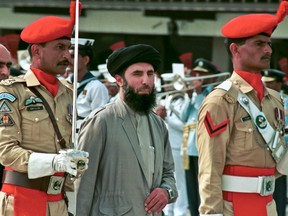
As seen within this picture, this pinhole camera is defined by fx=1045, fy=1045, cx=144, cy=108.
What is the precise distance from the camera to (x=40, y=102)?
7164mm

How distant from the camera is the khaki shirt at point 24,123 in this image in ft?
22.7

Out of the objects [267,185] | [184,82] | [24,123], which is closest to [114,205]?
[24,123]

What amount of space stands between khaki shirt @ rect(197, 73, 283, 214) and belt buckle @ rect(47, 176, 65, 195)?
0.99 meters

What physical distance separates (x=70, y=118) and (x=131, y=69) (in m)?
0.74

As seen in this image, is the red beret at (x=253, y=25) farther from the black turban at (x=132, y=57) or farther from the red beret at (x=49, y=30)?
the red beret at (x=49, y=30)

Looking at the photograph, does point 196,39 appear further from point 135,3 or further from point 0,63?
point 0,63

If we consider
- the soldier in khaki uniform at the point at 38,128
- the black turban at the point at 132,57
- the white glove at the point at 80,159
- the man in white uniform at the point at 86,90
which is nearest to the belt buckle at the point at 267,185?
the black turban at the point at 132,57

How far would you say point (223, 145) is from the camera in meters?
6.84

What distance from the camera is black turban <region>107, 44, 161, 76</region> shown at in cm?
680

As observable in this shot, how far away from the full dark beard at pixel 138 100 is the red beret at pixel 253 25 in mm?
803

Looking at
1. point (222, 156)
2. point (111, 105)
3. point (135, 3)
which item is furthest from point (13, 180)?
point (135, 3)

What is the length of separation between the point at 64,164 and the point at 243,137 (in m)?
1.23

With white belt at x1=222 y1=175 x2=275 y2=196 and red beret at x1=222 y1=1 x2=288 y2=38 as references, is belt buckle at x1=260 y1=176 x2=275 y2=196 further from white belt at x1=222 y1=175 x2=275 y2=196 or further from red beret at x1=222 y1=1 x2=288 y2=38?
red beret at x1=222 y1=1 x2=288 y2=38

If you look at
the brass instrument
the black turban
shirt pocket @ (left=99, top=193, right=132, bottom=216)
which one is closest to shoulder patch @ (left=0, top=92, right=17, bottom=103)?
the black turban
